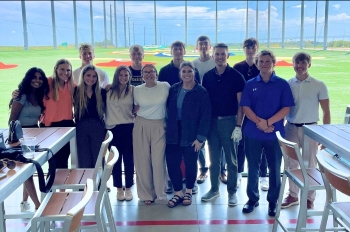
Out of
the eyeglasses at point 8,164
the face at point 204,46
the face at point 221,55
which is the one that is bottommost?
the eyeglasses at point 8,164

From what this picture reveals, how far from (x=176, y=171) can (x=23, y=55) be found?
9.35ft

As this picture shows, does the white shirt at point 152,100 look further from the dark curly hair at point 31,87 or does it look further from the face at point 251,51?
the face at point 251,51

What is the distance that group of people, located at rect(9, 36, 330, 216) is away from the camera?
9.66ft

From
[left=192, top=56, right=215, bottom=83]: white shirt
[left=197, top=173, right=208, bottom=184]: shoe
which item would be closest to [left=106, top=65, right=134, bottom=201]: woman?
[left=192, top=56, right=215, bottom=83]: white shirt

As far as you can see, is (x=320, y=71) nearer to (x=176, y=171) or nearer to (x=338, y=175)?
(x=176, y=171)

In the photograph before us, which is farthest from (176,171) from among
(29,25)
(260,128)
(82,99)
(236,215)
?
(29,25)

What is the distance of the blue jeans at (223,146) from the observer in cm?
315

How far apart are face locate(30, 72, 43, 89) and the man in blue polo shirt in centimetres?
177

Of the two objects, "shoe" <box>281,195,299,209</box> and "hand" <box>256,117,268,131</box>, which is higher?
"hand" <box>256,117,268,131</box>

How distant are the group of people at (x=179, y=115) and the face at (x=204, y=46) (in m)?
A: 0.38

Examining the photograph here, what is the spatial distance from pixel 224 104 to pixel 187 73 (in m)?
0.44

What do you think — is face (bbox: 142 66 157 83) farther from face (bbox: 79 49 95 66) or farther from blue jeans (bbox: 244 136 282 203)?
blue jeans (bbox: 244 136 282 203)

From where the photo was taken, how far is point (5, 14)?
4176mm

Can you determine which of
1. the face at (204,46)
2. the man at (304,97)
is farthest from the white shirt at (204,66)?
the man at (304,97)
